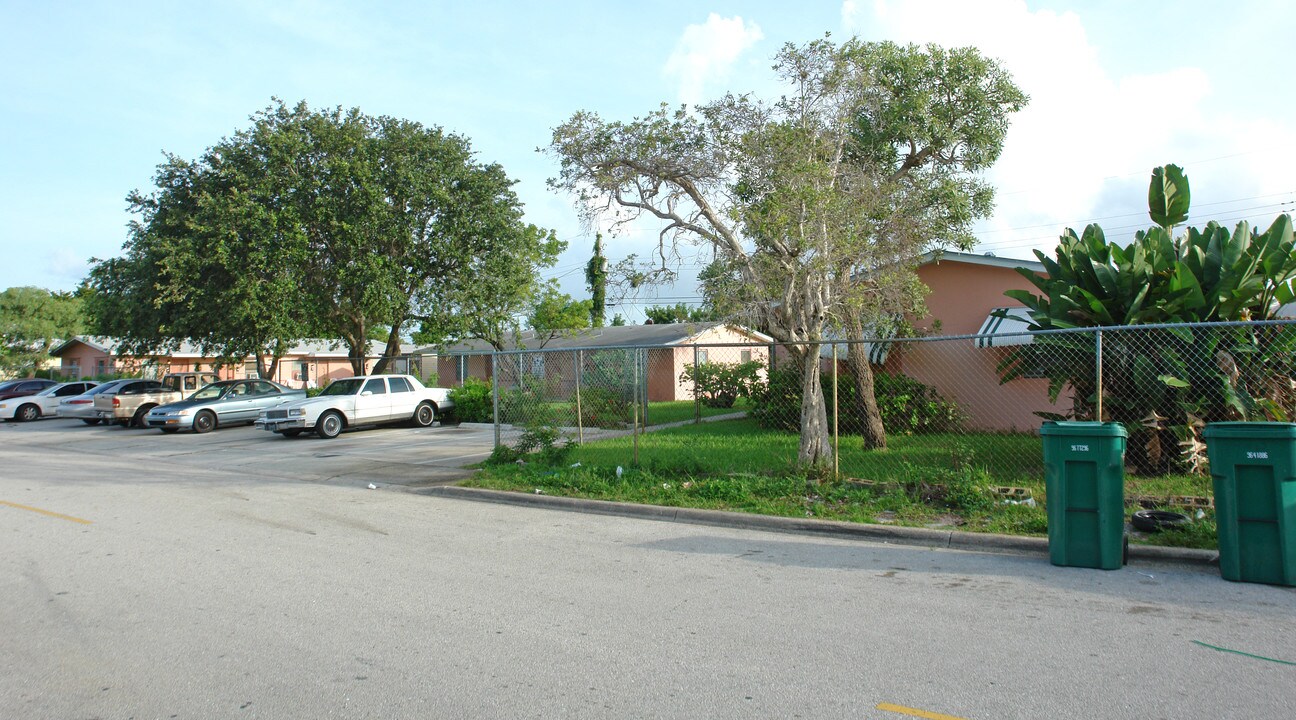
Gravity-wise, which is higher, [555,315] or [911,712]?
[555,315]

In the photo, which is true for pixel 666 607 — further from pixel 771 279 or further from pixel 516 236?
pixel 516 236

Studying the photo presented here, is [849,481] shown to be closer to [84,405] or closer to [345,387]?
[345,387]

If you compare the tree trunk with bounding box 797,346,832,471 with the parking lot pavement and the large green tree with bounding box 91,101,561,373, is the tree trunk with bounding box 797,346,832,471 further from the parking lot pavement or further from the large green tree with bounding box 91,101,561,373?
the large green tree with bounding box 91,101,561,373

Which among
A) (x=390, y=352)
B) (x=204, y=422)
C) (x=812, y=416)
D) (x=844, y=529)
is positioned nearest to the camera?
(x=844, y=529)

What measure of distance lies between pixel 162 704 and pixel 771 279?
8.80 meters

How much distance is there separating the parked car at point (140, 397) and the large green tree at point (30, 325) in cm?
3475

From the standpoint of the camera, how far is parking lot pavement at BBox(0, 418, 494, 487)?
1441cm

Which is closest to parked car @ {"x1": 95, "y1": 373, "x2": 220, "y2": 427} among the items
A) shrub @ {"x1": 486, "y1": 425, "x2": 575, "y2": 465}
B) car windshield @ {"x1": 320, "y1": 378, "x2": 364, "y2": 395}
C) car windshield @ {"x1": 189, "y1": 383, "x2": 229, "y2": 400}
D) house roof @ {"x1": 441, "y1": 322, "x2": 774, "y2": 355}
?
car windshield @ {"x1": 189, "y1": 383, "x2": 229, "y2": 400}

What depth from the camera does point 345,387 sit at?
70.7 ft

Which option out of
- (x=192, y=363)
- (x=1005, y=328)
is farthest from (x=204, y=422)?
(x=192, y=363)

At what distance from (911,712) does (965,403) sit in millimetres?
12882

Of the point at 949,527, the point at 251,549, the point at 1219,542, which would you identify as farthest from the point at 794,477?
the point at 251,549

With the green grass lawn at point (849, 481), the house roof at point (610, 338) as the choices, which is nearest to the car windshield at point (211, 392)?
the house roof at point (610, 338)

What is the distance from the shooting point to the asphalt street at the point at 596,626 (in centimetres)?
434
